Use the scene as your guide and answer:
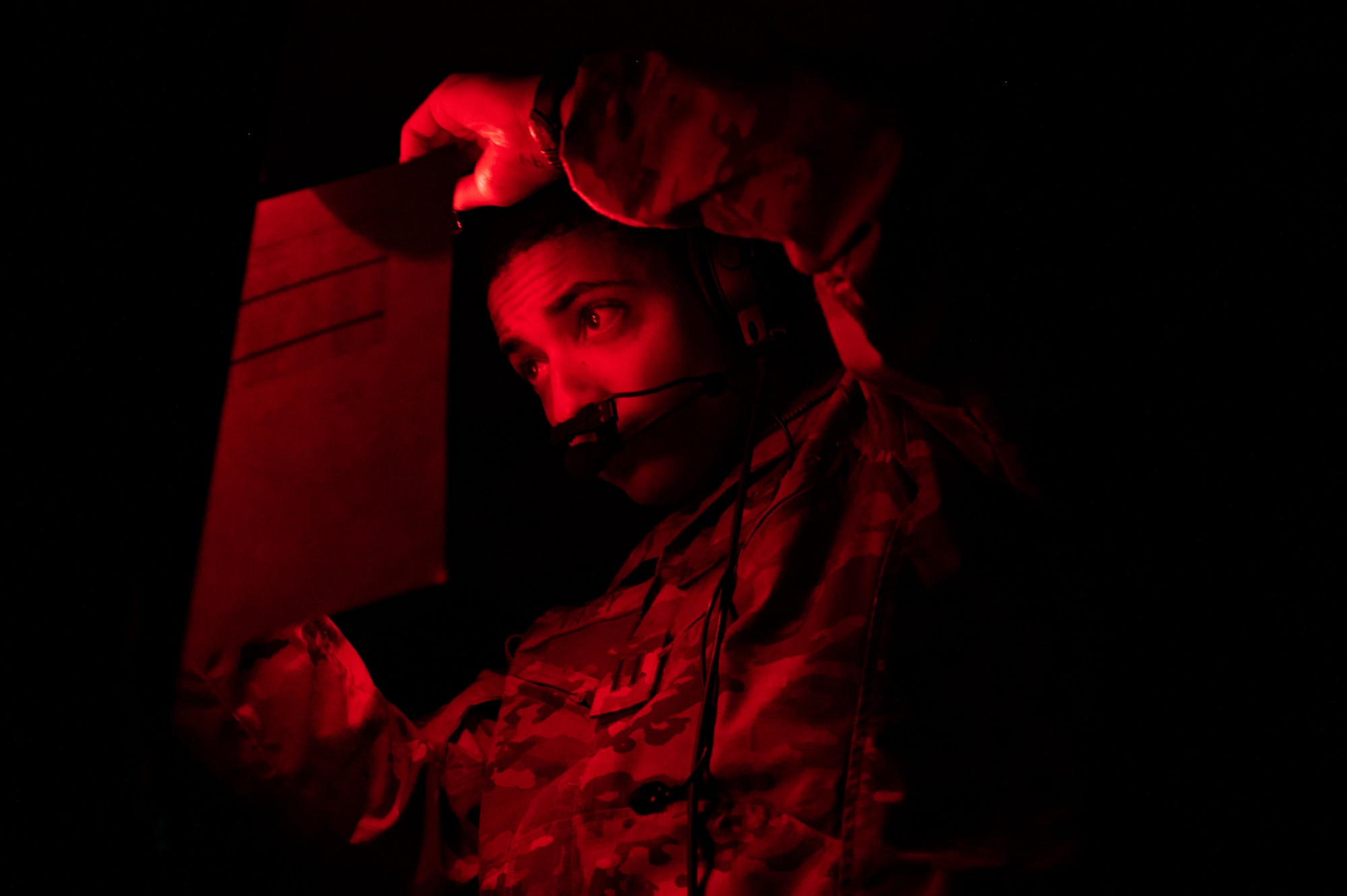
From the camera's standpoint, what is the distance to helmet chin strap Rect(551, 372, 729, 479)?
3.58ft

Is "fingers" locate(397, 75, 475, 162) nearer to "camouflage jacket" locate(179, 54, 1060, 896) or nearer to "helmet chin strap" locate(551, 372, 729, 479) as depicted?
"camouflage jacket" locate(179, 54, 1060, 896)

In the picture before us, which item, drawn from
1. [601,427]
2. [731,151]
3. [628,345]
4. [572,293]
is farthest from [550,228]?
[731,151]

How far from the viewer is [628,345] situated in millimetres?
1167

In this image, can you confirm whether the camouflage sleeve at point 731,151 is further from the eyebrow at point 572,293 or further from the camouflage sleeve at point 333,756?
the camouflage sleeve at point 333,756

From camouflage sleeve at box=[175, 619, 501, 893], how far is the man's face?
1.52 ft

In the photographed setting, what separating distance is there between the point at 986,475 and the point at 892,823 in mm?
358

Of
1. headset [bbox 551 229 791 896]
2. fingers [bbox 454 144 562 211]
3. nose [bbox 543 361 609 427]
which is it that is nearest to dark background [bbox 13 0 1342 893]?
fingers [bbox 454 144 562 211]

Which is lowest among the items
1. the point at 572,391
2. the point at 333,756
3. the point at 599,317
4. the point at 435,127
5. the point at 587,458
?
the point at 333,756

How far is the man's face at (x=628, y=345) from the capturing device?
3.82ft

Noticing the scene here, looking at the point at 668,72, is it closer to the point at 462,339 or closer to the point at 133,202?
the point at 133,202

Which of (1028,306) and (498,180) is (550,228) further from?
(1028,306)

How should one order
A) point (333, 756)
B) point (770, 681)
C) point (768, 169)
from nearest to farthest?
point (768, 169) < point (770, 681) < point (333, 756)

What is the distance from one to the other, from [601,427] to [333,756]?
0.56 meters

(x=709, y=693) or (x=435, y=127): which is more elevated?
(x=435, y=127)
